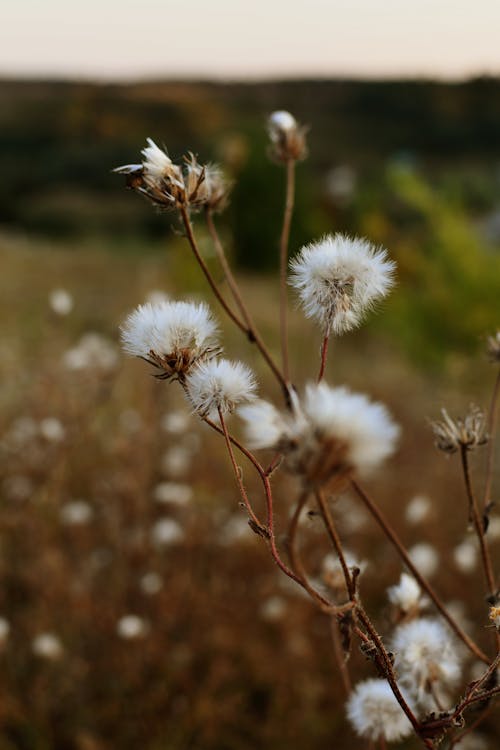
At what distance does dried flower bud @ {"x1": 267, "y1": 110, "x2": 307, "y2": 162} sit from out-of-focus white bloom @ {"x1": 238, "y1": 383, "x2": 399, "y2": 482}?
658 millimetres

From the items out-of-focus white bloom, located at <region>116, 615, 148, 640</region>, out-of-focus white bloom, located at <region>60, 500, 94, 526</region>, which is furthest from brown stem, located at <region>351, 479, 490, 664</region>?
out-of-focus white bloom, located at <region>60, 500, 94, 526</region>

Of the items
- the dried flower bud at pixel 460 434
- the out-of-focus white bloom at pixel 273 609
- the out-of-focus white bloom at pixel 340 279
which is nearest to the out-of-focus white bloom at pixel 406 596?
the dried flower bud at pixel 460 434

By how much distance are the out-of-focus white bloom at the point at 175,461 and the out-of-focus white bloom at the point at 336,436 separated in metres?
2.77

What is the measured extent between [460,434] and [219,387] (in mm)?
266

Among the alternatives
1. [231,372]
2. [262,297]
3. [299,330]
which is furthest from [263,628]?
[262,297]

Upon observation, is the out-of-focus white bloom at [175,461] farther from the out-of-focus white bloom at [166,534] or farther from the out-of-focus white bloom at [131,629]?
the out-of-focus white bloom at [131,629]

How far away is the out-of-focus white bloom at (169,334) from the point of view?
0.73 meters

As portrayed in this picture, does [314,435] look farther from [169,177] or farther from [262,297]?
[262,297]

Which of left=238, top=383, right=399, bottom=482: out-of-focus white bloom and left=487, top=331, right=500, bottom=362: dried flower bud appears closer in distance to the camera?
left=238, top=383, right=399, bottom=482: out-of-focus white bloom

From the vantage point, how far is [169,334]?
0.73 meters

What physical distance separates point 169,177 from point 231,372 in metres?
0.20

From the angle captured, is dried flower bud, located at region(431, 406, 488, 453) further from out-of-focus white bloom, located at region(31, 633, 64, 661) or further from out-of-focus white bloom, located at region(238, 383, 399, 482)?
out-of-focus white bloom, located at region(31, 633, 64, 661)

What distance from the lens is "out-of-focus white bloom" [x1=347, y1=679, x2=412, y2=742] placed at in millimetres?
939

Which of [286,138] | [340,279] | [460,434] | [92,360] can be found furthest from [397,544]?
[92,360]
